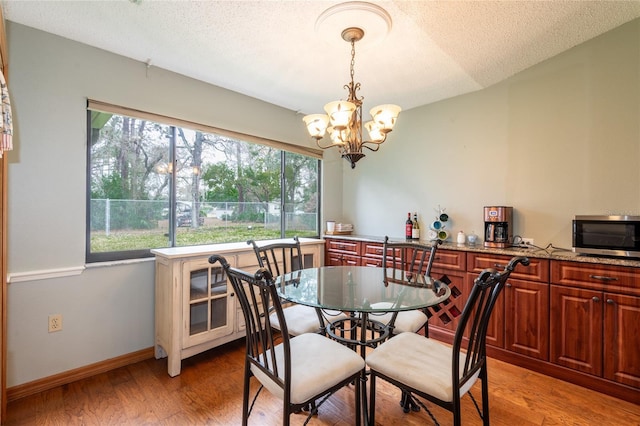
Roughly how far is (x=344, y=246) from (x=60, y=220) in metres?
2.67

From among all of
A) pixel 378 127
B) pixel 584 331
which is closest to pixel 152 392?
pixel 378 127

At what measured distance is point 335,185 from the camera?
168 inches

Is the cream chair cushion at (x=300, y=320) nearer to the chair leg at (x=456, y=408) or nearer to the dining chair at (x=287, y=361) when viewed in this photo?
the dining chair at (x=287, y=361)

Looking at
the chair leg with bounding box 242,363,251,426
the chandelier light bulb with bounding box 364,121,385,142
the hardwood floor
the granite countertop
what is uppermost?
the chandelier light bulb with bounding box 364,121,385,142

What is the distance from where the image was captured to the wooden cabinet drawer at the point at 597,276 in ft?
6.44

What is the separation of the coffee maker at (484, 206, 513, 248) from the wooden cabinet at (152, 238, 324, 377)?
2.28 m

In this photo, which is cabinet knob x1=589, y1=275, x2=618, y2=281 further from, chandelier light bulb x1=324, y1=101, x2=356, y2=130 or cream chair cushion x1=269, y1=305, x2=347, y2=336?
chandelier light bulb x1=324, y1=101, x2=356, y2=130

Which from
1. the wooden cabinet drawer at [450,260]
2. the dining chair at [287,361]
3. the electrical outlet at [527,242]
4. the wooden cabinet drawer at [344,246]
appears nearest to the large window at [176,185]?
the wooden cabinet drawer at [344,246]

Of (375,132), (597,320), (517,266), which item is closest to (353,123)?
(375,132)

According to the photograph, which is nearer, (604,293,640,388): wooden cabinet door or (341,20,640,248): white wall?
(604,293,640,388): wooden cabinet door

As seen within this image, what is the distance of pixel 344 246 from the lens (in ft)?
11.8

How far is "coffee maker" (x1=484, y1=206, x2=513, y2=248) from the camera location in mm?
2713

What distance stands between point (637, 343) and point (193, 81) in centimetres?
404

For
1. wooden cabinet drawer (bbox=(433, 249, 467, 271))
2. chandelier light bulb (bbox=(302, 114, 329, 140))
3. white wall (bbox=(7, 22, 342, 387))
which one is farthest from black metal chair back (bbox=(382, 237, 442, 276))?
white wall (bbox=(7, 22, 342, 387))
